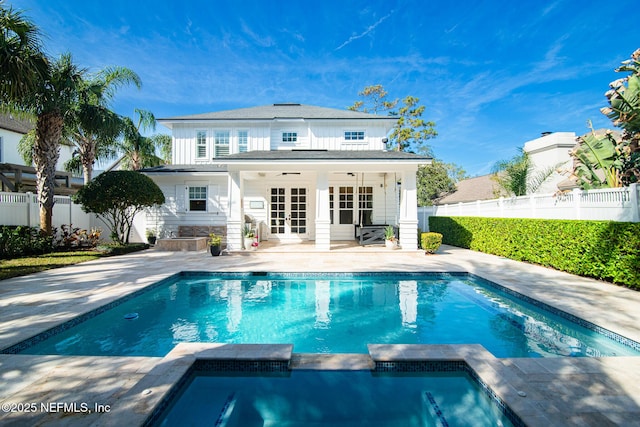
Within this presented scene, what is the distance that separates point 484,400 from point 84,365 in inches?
169

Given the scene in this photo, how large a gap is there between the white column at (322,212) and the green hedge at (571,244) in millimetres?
6466

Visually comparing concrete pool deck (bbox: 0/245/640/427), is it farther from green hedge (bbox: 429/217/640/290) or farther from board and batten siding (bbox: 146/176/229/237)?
board and batten siding (bbox: 146/176/229/237)

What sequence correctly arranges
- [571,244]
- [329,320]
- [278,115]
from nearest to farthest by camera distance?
1. [329,320]
2. [571,244]
3. [278,115]

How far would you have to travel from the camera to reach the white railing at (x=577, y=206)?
21.5 feet

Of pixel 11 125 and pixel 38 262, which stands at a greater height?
pixel 11 125

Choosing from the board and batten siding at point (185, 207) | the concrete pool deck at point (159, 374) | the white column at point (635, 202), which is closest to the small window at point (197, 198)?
the board and batten siding at point (185, 207)

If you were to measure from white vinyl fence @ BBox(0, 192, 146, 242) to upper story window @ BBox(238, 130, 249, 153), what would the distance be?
19.6ft

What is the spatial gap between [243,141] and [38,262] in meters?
9.48

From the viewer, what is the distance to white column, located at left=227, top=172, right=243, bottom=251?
37.4 feet

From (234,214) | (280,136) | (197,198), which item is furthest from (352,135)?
(197,198)

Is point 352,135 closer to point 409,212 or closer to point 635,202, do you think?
point 409,212

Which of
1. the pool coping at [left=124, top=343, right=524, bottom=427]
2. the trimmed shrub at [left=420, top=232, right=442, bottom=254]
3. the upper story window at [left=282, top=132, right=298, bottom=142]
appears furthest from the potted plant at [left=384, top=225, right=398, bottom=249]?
the pool coping at [left=124, top=343, right=524, bottom=427]

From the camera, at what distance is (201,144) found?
1538 cm

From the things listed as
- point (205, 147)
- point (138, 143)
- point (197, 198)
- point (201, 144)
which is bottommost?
point (197, 198)
